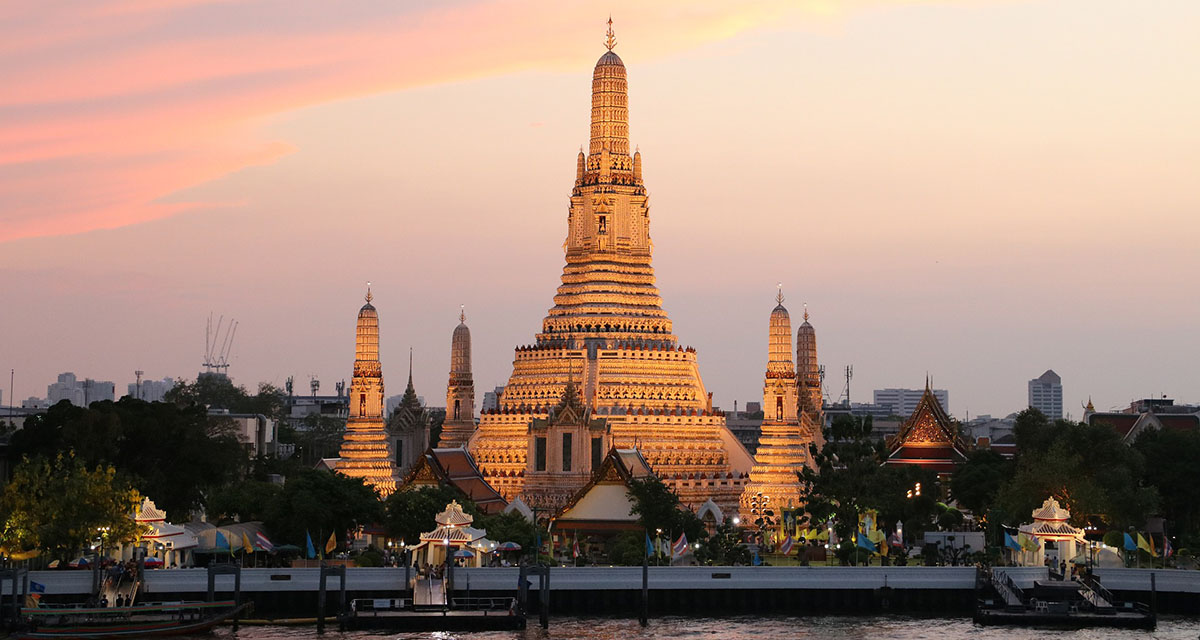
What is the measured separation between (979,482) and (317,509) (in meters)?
45.0

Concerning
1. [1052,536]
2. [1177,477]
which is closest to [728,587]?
[1052,536]

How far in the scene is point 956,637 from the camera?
253 feet

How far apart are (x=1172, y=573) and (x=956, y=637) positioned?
41.9 feet

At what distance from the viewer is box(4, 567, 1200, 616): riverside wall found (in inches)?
3255

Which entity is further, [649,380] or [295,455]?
[295,455]

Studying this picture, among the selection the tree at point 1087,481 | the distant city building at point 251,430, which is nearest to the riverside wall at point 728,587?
the tree at point 1087,481

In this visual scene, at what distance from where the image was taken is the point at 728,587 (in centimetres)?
8481

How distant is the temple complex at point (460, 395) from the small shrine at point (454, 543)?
55836 millimetres

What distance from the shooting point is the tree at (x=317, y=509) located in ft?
310

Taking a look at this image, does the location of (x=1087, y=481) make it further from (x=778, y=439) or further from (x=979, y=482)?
(x=778, y=439)

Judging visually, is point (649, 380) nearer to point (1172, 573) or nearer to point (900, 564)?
point (900, 564)

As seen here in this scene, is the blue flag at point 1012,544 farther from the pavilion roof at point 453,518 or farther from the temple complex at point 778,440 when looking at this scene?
the temple complex at point 778,440

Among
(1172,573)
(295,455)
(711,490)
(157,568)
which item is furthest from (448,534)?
(295,455)

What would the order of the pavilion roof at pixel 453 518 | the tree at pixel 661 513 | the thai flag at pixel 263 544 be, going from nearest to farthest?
1. the thai flag at pixel 263 544
2. the pavilion roof at pixel 453 518
3. the tree at pixel 661 513
